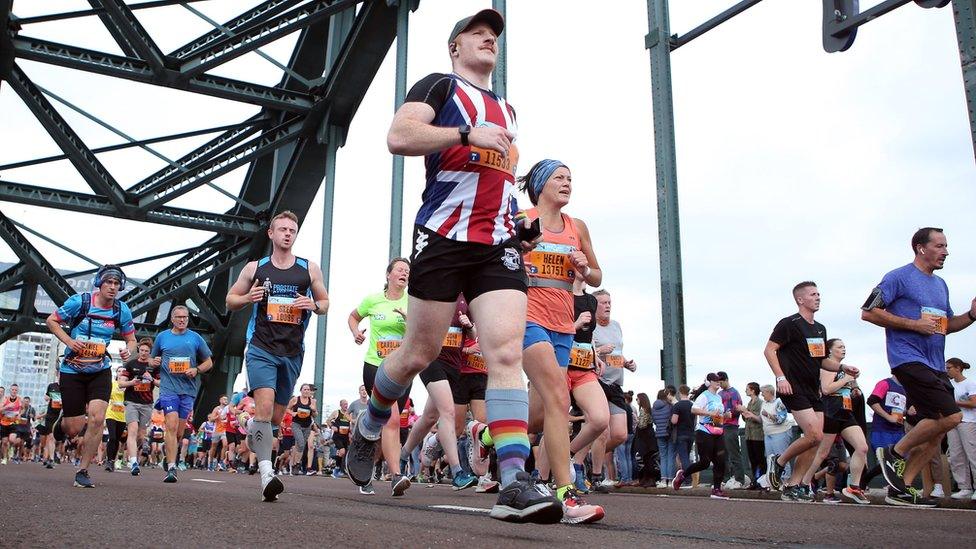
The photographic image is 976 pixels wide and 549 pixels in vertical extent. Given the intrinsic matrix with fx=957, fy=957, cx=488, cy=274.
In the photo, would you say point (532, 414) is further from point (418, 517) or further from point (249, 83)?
point (249, 83)

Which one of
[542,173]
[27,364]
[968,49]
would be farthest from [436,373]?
[27,364]

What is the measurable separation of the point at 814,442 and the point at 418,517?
17.3 ft

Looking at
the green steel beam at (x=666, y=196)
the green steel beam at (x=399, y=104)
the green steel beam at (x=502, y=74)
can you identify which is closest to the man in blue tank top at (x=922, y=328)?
the green steel beam at (x=666, y=196)

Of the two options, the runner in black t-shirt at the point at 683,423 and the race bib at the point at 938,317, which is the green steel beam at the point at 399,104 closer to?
the runner in black t-shirt at the point at 683,423

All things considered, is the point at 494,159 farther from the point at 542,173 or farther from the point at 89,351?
the point at 89,351

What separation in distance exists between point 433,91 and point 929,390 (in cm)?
452

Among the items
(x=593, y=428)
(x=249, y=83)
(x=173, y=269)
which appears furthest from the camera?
(x=173, y=269)

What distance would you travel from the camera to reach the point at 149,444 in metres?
24.3

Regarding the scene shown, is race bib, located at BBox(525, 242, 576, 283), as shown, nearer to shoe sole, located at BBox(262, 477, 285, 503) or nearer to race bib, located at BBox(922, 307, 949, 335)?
shoe sole, located at BBox(262, 477, 285, 503)

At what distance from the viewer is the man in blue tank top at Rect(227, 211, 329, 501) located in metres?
6.04

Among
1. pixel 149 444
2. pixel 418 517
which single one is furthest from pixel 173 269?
pixel 418 517

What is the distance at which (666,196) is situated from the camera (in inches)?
542

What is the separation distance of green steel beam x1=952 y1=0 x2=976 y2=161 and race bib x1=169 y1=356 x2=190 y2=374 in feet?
23.7

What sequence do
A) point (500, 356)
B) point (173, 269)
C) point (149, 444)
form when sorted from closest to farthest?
point (500, 356) < point (149, 444) < point (173, 269)
